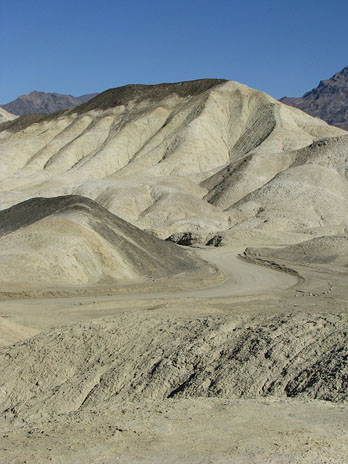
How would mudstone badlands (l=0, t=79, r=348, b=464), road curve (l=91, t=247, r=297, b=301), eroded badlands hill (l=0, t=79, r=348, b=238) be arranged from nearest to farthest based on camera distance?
mudstone badlands (l=0, t=79, r=348, b=464), road curve (l=91, t=247, r=297, b=301), eroded badlands hill (l=0, t=79, r=348, b=238)

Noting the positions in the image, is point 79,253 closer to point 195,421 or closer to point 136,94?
point 195,421

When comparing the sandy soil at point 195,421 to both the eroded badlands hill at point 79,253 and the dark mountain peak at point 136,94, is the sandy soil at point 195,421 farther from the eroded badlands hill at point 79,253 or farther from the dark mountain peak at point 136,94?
the dark mountain peak at point 136,94

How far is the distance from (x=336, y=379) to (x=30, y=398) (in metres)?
5.96

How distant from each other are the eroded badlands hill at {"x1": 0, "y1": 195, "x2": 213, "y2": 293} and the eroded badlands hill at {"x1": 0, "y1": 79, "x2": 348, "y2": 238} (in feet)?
54.5

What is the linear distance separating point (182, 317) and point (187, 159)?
62.8 metres

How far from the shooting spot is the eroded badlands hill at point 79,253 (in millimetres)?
24719

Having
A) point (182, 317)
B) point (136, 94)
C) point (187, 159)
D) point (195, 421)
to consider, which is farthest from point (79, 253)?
point (136, 94)

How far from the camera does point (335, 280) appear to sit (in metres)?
27.1

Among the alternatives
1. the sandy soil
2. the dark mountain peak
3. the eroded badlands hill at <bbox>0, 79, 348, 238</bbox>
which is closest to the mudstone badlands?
the sandy soil

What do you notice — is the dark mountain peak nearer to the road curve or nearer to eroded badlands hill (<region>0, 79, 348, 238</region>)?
eroded badlands hill (<region>0, 79, 348, 238</region>)

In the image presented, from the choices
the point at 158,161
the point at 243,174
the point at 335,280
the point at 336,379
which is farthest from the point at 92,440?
the point at 158,161

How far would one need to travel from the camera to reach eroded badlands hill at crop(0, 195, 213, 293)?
24.7 meters

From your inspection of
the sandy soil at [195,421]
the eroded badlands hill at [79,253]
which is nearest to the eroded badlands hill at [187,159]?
the eroded badlands hill at [79,253]

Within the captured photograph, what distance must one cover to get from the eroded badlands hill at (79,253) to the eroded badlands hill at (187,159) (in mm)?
16604
